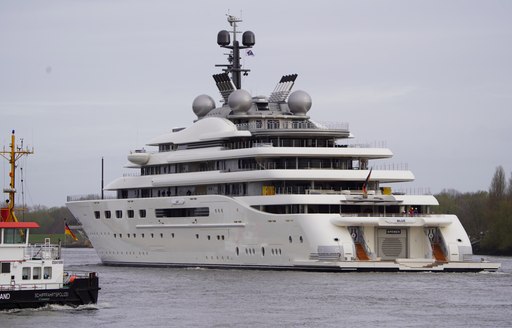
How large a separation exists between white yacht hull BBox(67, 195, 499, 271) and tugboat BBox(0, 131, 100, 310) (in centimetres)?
1827

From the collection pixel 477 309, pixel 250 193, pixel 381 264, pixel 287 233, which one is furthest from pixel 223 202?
pixel 477 309

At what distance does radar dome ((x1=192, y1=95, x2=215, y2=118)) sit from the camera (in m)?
74.6

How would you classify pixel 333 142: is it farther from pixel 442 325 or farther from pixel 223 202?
pixel 442 325

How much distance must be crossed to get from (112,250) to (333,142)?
51.8ft

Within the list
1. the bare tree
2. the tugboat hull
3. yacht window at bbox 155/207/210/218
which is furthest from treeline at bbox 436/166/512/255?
the tugboat hull

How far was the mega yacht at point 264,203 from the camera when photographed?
6109 centimetres

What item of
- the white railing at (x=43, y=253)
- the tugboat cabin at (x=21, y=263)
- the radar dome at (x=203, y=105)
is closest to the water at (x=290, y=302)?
the tugboat cabin at (x=21, y=263)

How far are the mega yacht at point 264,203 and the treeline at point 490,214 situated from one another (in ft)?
98.6

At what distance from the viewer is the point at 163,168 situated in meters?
73.0

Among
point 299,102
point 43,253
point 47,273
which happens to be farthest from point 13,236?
point 299,102

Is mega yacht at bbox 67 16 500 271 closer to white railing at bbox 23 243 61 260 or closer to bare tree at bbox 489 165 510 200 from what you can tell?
white railing at bbox 23 243 61 260

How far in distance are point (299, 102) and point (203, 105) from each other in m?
7.17

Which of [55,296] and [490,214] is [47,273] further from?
[490,214]

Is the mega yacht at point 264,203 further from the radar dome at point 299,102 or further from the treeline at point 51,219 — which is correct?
the treeline at point 51,219
